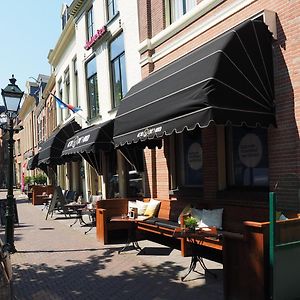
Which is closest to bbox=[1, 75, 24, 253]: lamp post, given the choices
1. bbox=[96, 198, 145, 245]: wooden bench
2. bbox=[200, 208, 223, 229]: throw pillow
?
bbox=[96, 198, 145, 245]: wooden bench

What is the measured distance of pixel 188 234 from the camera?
7012 mm

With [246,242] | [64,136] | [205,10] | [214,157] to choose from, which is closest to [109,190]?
[64,136]

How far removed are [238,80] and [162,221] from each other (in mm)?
4138

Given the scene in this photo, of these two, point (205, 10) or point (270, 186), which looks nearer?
point (270, 186)

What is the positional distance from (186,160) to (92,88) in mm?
8957

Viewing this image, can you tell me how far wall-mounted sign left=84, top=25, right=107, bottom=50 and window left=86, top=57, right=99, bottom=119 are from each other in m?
0.63

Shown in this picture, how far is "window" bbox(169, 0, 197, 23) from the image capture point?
10737mm

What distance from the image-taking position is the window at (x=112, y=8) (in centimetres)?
1529

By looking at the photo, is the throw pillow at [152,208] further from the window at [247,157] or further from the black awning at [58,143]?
the black awning at [58,143]

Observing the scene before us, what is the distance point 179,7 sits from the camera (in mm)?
11289

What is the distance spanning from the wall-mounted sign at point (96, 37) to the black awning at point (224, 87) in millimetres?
8169

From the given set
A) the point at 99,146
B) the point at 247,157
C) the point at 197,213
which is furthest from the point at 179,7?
the point at 197,213

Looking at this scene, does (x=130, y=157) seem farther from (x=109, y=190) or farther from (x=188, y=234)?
(x=188, y=234)

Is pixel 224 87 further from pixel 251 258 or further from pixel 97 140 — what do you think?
pixel 97 140
